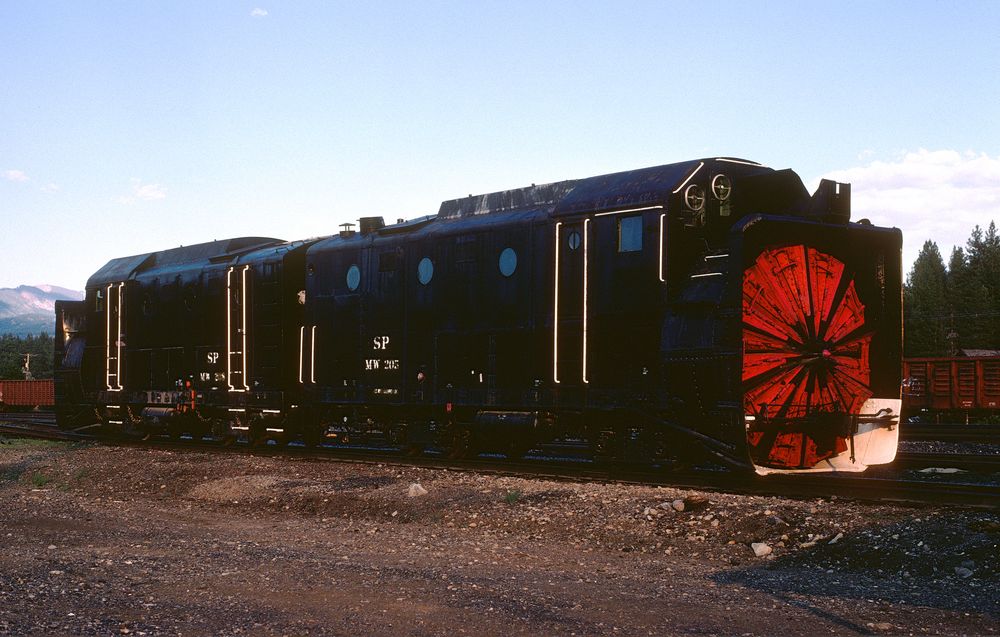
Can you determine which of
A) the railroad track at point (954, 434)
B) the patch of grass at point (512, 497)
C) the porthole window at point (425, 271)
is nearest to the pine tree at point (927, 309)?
the railroad track at point (954, 434)

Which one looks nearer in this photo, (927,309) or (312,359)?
(312,359)

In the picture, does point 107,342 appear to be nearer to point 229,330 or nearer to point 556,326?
point 229,330

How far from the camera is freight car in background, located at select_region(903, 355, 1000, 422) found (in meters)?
34.3

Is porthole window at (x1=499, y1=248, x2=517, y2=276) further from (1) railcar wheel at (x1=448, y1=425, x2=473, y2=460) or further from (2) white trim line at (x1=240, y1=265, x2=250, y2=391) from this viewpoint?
(2) white trim line at (x1=240, y1=265, x2=250, y2=391)

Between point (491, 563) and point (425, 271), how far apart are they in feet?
26.2

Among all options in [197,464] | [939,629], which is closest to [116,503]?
[197,464]

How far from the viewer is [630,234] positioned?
1342cm

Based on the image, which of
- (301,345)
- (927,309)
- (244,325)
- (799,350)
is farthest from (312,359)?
(927,309)

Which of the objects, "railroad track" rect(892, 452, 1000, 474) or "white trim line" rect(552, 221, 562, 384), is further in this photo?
"railroad track" rect(892, 452, 1000, 474)

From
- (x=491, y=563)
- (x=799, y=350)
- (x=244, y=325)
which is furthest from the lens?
(x=244, y=325)

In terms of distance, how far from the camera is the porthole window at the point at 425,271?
16797 mm

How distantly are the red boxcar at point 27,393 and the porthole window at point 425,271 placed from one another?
42.8 metres

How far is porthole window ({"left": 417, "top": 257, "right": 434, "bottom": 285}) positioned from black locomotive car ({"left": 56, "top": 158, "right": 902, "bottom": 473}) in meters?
Answer: 0.02

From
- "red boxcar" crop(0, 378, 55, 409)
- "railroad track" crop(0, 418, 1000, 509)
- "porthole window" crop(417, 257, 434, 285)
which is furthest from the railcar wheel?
"red boxcar" crop(0, 378, 55, 409)
